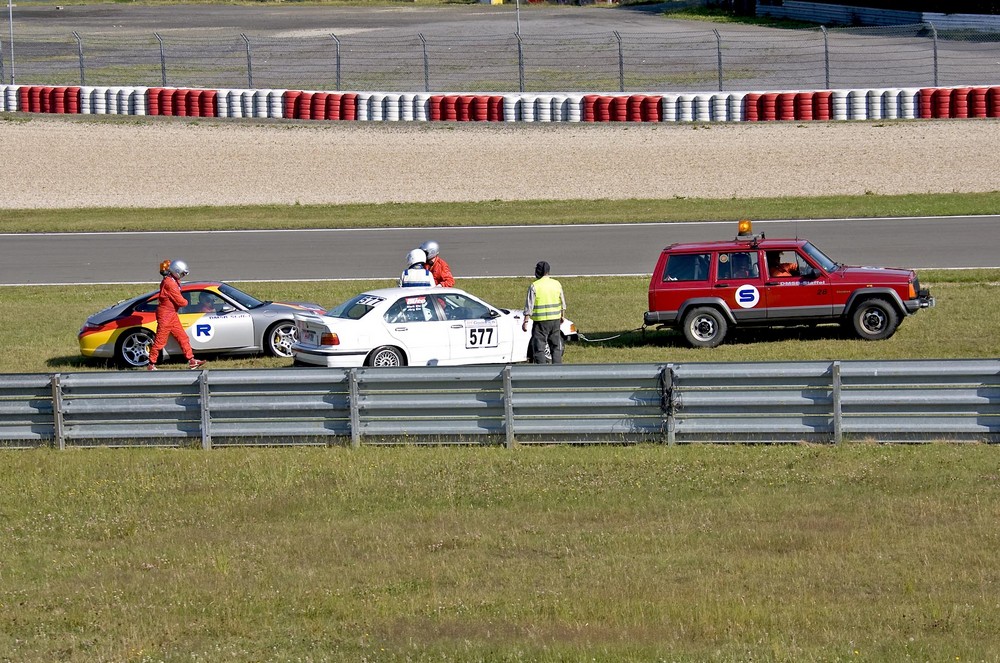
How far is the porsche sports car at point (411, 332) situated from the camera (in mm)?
16031

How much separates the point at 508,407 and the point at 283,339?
6.69 meters

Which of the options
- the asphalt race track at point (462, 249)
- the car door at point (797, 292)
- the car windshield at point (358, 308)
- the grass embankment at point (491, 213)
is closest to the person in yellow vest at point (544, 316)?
the car windshield at point (358, 308)

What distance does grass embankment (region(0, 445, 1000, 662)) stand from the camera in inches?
286

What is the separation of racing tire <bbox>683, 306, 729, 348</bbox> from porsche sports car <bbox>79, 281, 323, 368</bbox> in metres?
5.34

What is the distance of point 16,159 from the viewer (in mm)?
39562

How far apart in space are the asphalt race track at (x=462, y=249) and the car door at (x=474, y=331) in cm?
867

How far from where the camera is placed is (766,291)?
699 inches

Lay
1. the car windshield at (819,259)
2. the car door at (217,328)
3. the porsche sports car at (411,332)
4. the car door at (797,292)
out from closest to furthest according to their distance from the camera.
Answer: the porsche sports car at (411,332)
the car door at (797,292)
the car windshield at (819,259)
the car door at (217,328)

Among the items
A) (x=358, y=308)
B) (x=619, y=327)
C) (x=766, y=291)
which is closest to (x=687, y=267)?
(x=766, y=291)

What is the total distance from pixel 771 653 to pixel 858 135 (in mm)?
31127

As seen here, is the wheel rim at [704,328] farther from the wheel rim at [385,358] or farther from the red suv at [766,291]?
the wheel rim at [385,358]

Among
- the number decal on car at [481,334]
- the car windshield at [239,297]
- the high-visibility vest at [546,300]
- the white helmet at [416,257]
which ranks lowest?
the number decal on car at [481,334]

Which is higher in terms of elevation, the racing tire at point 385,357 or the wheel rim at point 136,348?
the wheel rim at point 136,348

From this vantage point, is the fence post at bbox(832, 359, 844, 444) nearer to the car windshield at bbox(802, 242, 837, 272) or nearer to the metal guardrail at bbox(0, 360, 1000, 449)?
the metal guardrail at bbox(0, 360, 1000, 449)
